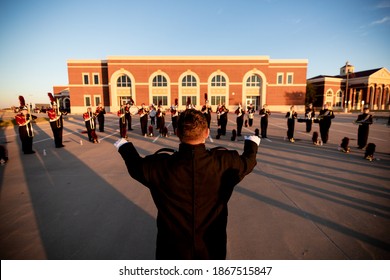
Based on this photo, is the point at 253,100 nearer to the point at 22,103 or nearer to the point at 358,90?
the point at 358,90

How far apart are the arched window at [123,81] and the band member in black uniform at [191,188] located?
4914 cm

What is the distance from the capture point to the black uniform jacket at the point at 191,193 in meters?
1.48

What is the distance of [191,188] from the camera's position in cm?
148

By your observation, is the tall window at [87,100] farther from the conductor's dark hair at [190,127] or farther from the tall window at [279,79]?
the conductor's dark hair at [190,127]

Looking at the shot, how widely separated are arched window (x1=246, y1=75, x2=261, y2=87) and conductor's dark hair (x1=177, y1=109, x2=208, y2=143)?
49651mm

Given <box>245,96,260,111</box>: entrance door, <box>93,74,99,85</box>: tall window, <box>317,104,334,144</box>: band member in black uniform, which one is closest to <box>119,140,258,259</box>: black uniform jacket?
<box>317,104,334,144</box>: band member in black uniform

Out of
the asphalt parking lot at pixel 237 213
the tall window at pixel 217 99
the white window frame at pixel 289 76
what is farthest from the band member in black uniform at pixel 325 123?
the white window frame at pixel 289 76

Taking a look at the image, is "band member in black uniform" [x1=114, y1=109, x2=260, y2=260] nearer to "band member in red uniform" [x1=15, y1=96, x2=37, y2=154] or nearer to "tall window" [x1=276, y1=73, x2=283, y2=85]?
"band member in red uniform" [x1=15, y1=96, x2=37, y2=154]

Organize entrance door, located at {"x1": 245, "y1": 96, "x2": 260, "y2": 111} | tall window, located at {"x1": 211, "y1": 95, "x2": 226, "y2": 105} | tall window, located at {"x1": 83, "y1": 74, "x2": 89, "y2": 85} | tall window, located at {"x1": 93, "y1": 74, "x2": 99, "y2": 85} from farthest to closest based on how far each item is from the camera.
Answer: entrance door, located at {"x1": 245, "y1": 96, "x2": 260, "y2": 111} → tall window, located at {"x1": 211, "y1": 95, "x2": 226, "y2": 105} → tall window, located at {"x1": 93, "y1": 74, "x2": 99, "y2": 85} → tall window, located at {"x1": 83, "y1": 74, "x2": 89, "y2": 85}

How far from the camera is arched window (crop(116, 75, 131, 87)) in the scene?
153ft

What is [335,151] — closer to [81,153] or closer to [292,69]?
[81,153]

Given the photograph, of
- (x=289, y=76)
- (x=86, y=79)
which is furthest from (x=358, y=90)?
(x=86, y=79)
